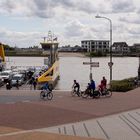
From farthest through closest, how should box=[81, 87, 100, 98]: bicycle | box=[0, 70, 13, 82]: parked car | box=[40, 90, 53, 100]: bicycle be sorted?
1. box=[0, 70, 13, 82]: parked car
2. box=[81, 87, 100, 98]: bicycle
3. box=[40, 90, 53, 100]: bicycle

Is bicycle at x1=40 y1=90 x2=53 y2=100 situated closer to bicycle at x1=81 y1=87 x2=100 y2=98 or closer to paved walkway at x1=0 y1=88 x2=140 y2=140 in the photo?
paved walkway at x1=0 y1=88 x2=140 y2=140

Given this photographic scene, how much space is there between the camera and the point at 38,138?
648 inches

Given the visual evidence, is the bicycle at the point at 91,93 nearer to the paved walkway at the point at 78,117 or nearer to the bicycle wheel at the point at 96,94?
the bicycle wheel at the point at 96,94

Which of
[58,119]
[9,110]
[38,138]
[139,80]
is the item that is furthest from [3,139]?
[139,80]

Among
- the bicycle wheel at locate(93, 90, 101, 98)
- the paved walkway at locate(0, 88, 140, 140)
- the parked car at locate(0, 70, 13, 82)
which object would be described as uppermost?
the bicycle wheel at locate(93, 90, 101, 98)

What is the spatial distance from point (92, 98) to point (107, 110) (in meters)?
5.74

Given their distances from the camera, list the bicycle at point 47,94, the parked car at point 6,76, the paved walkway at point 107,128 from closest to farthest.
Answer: the paved walkway at point 107,128 → the bicycle at point 47,94 → the parked car at point 6,76

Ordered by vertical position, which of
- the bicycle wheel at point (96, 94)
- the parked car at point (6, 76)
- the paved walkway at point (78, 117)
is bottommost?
the parked car at point (6, 76)

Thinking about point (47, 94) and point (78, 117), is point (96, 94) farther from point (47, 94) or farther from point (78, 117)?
point (78, 117)

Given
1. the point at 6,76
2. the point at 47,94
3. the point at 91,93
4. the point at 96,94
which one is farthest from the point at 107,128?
the point at 6,76

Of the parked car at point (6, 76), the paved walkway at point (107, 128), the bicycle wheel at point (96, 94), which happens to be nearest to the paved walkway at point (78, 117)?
the paved walkway at point (107, 128)

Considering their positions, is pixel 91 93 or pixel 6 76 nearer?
pixel 91 93

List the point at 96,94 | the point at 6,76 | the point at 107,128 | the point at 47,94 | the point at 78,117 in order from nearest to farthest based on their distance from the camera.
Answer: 1. the point at 107,128
2. the point at 78,117
3. the point at 47,94
4. the point at 96,94
5. the point at 6,76

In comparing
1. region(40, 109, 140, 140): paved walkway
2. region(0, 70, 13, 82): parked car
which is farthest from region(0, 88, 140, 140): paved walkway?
region(0, 70, 13, 82): parked car
